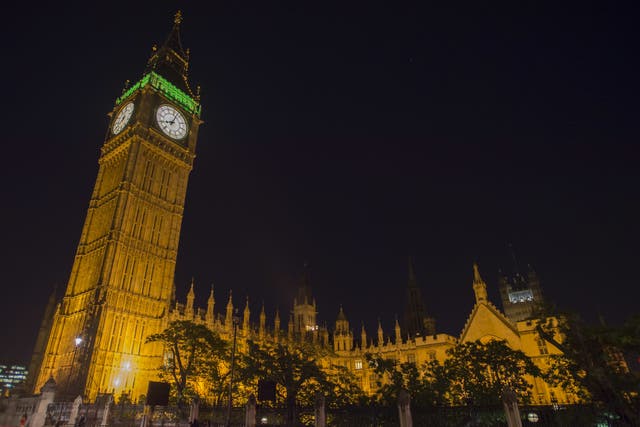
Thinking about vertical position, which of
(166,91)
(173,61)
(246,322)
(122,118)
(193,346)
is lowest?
(193,346)

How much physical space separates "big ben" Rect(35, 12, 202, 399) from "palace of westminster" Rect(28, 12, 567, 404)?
0.14 m

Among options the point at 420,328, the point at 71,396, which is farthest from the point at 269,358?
the point at 420,328

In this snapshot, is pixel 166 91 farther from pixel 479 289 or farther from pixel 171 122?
pixel 479 289

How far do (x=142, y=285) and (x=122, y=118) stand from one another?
95.7 feet

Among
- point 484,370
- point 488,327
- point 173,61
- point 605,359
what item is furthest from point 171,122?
point 605,359

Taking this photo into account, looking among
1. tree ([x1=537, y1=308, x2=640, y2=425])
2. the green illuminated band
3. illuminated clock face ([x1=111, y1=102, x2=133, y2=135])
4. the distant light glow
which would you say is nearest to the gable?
tree ([x1=537, y1=308, x2=640, y2=425])

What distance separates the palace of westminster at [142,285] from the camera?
47781mm

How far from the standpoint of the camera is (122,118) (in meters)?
66.0

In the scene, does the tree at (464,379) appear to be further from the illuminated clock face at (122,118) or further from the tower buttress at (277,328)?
the illuminated clock face at (122,118)

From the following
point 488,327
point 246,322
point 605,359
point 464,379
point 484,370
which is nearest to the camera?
point 605,359

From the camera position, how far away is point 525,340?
165 ft

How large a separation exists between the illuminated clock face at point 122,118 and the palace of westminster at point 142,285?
0.78 ft

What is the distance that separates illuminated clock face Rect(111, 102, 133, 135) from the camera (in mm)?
64650

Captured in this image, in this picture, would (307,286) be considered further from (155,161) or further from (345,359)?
(155,161)
